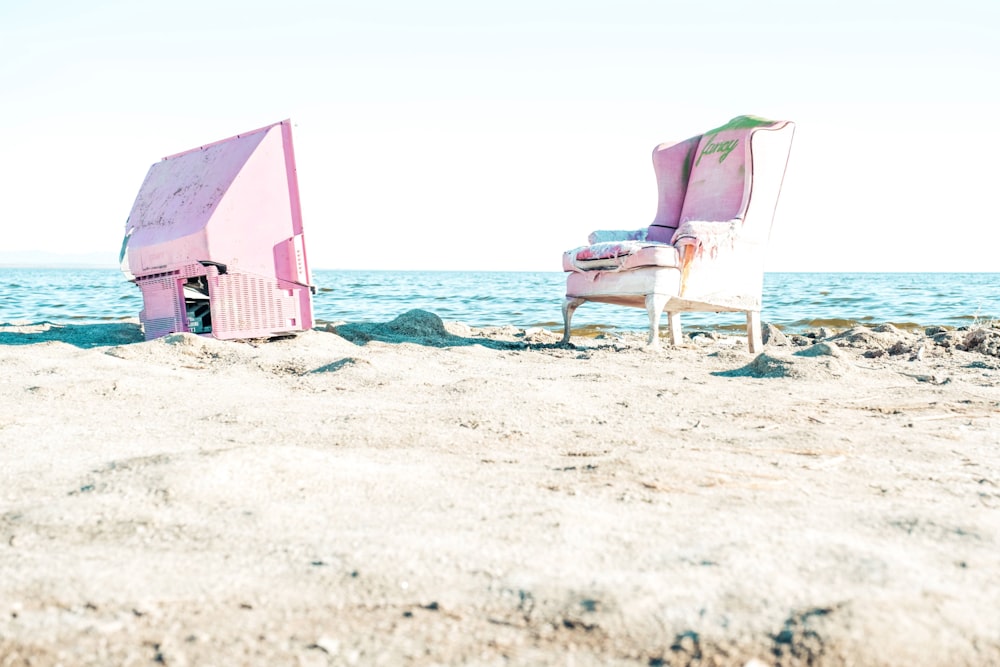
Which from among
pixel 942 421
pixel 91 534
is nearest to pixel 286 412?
pixel 91 534

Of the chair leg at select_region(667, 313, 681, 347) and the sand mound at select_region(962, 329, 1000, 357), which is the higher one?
the chair leg at select_region(667, 313, 681, 347)

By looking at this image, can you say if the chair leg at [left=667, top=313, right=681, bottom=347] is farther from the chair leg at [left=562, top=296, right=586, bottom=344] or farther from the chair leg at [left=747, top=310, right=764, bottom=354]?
the chair leg at [left=562, top=296, right=586, bottom=344]

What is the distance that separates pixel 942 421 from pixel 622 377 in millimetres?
1476

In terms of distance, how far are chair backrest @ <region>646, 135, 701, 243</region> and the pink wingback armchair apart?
1.3 inches

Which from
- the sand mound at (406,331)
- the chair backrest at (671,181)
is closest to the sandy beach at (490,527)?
the sand mound at (406,331)

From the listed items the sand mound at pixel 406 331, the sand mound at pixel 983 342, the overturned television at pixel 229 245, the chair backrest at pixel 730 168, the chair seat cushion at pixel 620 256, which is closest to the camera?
the overturned television at pixel 229 245

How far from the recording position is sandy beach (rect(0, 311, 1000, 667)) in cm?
113

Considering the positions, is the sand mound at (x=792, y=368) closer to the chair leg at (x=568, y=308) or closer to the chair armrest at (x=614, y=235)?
the chair leg at (x=568, y=308)

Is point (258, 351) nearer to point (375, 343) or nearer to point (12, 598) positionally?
point (375, 343)

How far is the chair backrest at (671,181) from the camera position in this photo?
6367 millimetres

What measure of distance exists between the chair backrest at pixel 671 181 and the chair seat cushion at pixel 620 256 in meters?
0.87

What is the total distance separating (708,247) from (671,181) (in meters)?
1.20

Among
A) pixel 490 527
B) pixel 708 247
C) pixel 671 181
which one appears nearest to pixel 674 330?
pixel 708 247

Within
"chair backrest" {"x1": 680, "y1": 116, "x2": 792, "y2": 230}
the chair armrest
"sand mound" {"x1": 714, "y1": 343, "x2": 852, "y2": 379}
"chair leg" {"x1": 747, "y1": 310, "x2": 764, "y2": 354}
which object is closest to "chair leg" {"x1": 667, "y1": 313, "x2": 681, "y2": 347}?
"chair leg" {"x1": 747, "y1": 310, "x2": 764, "y2": 354}
